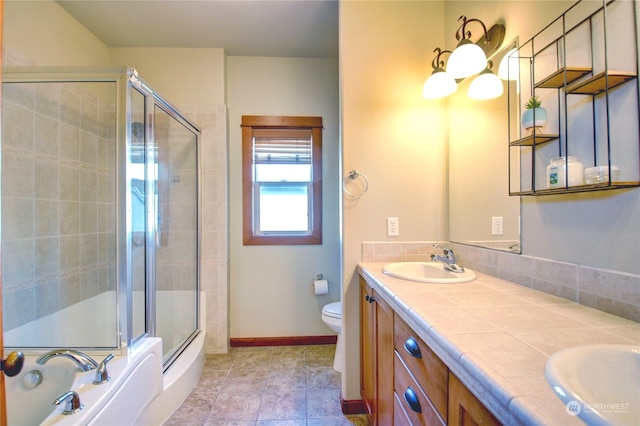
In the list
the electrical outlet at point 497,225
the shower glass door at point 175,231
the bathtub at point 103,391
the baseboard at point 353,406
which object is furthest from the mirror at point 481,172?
the shower glass door at point 175,231

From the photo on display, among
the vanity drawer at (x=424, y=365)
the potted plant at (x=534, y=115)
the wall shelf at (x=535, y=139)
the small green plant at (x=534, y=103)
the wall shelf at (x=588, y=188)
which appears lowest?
the vanity drawer at (x=424, y=365)

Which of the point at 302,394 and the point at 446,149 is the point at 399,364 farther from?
the point at 446,149

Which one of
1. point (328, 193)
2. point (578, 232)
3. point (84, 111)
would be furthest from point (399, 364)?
point (84, 111)

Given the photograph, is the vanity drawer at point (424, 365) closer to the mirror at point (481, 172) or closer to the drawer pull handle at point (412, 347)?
the drawer pull handle at point (412, 347)

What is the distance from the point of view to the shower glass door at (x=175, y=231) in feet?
5.74

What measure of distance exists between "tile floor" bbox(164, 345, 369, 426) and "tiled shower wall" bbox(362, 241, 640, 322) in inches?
45.1

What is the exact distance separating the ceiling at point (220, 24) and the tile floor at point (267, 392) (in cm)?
270

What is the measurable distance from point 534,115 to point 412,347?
0.99 metres

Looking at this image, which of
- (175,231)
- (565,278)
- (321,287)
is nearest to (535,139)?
(565,278)

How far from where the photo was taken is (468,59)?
1.26 metres

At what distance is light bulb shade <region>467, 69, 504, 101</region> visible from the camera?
1257 mm
